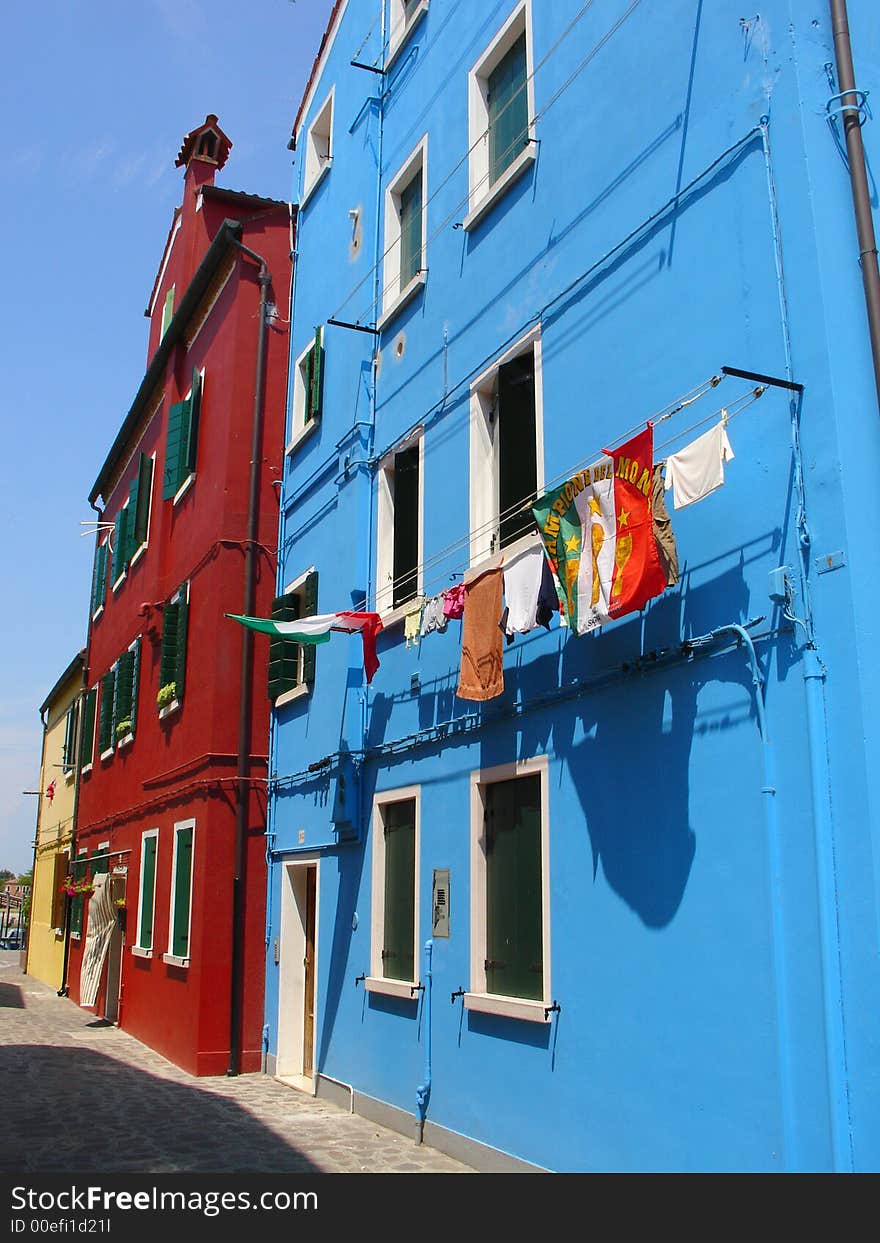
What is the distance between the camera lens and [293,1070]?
41.6 feet

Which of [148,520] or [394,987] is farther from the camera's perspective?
[148,520]

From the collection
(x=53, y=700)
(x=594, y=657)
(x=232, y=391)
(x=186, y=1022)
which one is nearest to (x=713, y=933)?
(x=594, y=657)

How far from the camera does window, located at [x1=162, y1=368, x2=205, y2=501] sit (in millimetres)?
Result: 16656

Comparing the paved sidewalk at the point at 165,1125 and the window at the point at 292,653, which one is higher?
the window at the point at 292,653

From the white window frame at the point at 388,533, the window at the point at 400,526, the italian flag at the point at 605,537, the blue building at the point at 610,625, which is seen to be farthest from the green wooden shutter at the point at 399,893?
the italian flag at the point at 605,537

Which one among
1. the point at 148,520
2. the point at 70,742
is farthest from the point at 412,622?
the point at 70,742

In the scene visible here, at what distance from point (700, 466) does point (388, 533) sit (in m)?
5.49

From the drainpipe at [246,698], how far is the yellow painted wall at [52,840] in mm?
14709

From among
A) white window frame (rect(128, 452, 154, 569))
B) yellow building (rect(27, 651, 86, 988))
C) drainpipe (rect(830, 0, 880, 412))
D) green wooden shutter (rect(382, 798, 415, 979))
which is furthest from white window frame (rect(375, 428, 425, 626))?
yellow building (rect(27, 651, 86, 988))

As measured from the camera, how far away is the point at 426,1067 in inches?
354

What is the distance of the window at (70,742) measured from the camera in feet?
92.2

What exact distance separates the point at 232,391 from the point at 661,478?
9740mm

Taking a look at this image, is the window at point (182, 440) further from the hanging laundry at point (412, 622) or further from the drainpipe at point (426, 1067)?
the drainpipe at point (426, 1067)

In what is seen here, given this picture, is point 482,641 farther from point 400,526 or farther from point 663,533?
point 400,526
